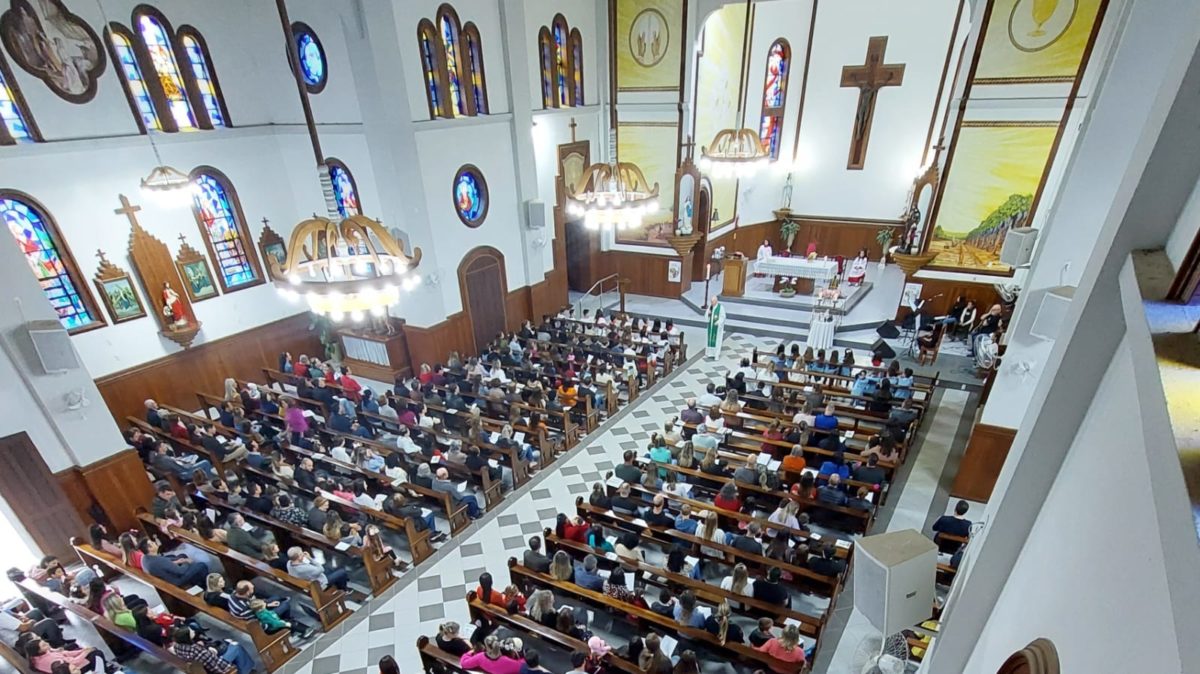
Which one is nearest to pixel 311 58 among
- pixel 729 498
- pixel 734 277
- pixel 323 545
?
pixel 323 545

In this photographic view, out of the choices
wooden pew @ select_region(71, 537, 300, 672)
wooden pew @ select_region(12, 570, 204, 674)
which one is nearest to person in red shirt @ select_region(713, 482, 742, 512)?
wooden pew @ select_region(71, 537, 300, 672)

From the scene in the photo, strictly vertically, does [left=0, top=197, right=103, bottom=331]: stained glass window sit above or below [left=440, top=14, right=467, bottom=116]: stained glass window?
below

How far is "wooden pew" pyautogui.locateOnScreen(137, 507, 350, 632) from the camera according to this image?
5941 millimetres

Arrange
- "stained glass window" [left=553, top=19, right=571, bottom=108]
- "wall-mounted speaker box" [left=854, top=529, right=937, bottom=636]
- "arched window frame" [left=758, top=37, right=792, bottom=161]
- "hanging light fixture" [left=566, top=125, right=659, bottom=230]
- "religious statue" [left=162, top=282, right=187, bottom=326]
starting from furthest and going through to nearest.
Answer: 1. "arched window frame" [left=758, top=37, right=792, bottom=161]
2. "stained glass window" [left=553, top=19, right=571, bottom=108]
3. "religious statue" [left=162, top=282, right=187, bottom=326]
4. "hanging light fixture" [left=566, top=125, right=659, bottom=230]
5. "wall-mounted speaker box" [left=854, top=529, right=937, bottom=636]

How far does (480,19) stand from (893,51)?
1171 cm

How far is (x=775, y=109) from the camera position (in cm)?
1689

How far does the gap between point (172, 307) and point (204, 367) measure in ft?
4.66

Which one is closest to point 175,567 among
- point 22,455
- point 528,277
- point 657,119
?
point 22,455

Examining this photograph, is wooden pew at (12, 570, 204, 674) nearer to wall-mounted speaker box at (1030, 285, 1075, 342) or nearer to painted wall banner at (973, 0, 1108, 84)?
wall-mounted speaker box at (1030, 285, 1075, 342)

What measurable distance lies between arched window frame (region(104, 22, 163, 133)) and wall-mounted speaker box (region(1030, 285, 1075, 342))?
14.0 meters

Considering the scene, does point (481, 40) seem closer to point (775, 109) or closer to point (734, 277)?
point (734, 277)

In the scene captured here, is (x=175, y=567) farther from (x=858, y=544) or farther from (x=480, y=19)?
(x=480, y=19)

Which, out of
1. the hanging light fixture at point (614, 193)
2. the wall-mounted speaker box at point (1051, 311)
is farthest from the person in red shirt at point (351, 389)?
the wall-mounted speaker box at point (1051, 311)

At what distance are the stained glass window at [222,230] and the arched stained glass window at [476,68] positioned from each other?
18.4ft
